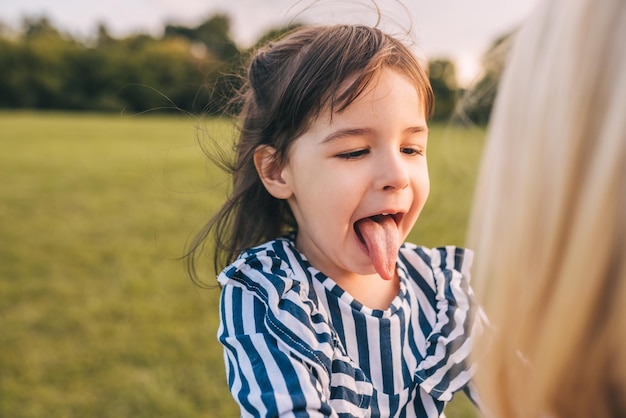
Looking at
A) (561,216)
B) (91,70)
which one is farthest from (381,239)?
(91,70)

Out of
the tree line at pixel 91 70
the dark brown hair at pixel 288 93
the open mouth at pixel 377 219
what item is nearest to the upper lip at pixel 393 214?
the open mouth at pixel 377 219

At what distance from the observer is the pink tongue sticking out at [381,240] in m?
1.25

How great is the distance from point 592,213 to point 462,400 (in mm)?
2657

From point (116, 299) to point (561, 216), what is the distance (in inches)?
156

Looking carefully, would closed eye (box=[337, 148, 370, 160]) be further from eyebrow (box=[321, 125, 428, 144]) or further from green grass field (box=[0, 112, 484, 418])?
green grass field (box=[0, 112, 484, 418])

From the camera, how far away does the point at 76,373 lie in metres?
3.35

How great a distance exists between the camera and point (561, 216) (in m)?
0.84

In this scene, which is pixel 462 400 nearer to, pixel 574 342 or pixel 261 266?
pixel 261 266

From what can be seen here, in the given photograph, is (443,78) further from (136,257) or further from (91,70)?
(91,70)

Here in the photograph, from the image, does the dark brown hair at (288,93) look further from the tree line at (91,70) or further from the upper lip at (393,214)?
the tree line at (91,70)

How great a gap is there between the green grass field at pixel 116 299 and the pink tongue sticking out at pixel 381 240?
1.09 ft

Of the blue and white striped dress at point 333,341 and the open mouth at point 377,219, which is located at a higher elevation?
the open mouth at point 377,219

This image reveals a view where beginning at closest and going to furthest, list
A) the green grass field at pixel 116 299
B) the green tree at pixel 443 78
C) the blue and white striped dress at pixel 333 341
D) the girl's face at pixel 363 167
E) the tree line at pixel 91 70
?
the blue and white striped dress at pixel 333 341
the girl's face at pixel 363 167
the green tree at pixel 443 78
the green grass field at pixel 116 299
the tree line at pixel 91 70

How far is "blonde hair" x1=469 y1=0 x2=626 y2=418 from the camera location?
2.64ft
